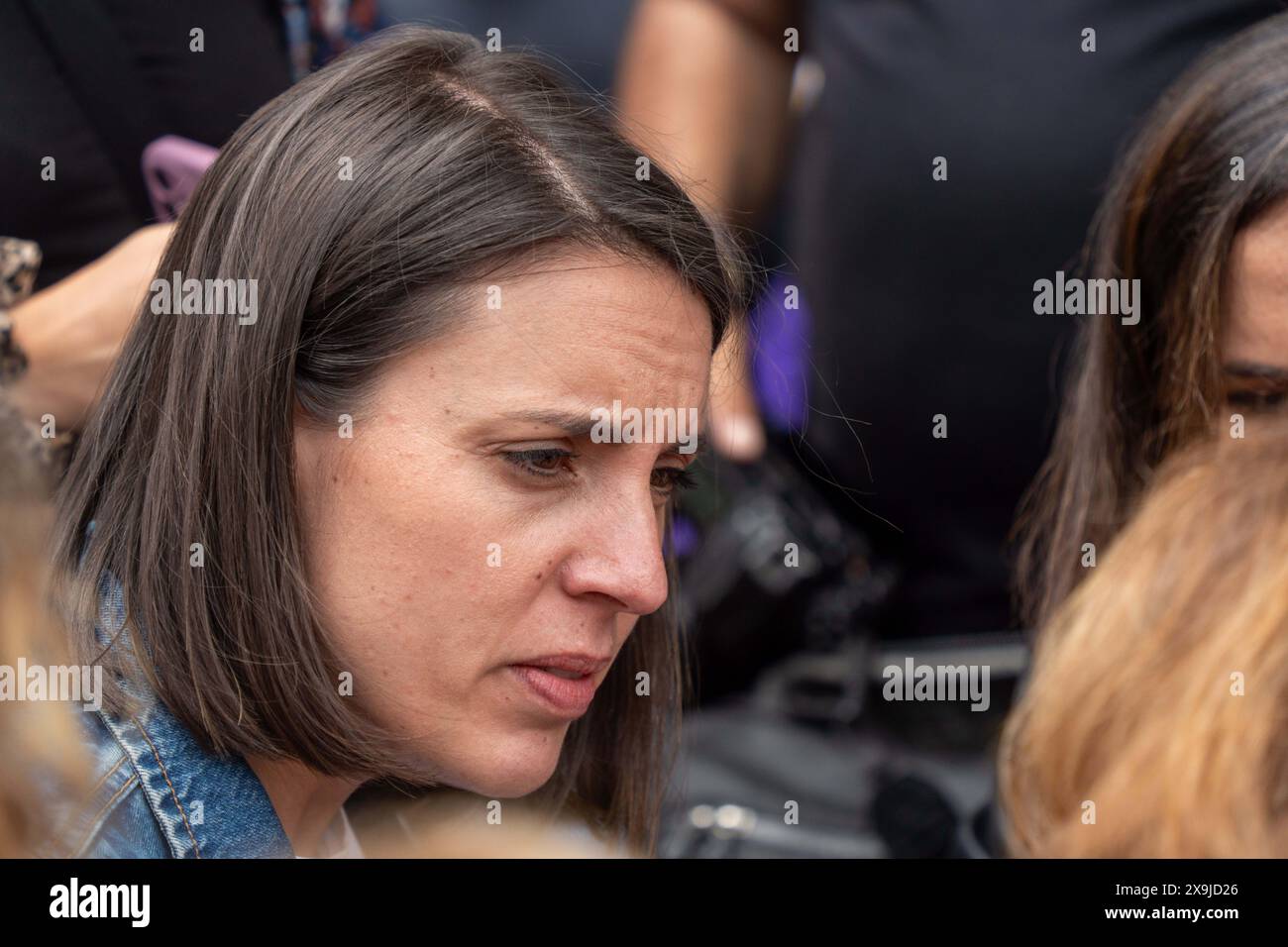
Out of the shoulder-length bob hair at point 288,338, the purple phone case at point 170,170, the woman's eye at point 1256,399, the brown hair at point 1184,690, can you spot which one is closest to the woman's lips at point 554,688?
the shoulder-length bob hair at point 288,338

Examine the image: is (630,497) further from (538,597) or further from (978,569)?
(978,569)

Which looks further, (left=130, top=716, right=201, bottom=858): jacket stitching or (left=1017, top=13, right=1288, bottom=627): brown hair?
(left=1017, top=13, right=1288, bottom=627): brown hair

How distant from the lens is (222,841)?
4.10 ft

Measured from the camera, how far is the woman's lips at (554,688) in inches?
52.8

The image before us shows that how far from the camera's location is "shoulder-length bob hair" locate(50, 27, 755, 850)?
1.26 m

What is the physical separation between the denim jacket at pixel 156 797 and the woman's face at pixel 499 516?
16 cm

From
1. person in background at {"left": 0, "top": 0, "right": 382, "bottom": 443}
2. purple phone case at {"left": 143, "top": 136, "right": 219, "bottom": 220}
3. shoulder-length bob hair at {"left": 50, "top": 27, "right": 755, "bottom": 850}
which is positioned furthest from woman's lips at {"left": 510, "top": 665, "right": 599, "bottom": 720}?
purple phone case at {"left": 143, "top": 136, "right": 219, "bottom": 220}

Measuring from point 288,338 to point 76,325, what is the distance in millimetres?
439

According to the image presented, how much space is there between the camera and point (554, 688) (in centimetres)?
135

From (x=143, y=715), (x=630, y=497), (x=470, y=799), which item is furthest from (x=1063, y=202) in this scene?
(x=143, y=715)

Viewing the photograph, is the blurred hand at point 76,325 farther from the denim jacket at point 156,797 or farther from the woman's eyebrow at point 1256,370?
the woman's eyebrow at point 1256,370

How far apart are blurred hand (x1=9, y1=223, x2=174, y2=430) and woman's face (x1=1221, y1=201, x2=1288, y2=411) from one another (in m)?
1.28

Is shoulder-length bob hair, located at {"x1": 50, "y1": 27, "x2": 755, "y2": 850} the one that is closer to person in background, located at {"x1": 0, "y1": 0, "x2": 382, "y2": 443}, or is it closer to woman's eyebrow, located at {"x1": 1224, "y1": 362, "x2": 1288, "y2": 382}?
person in background, located at {"x1": 0, "y1": 0, "x2": 382, "y2": 443}

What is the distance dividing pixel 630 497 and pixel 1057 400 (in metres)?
1.18
